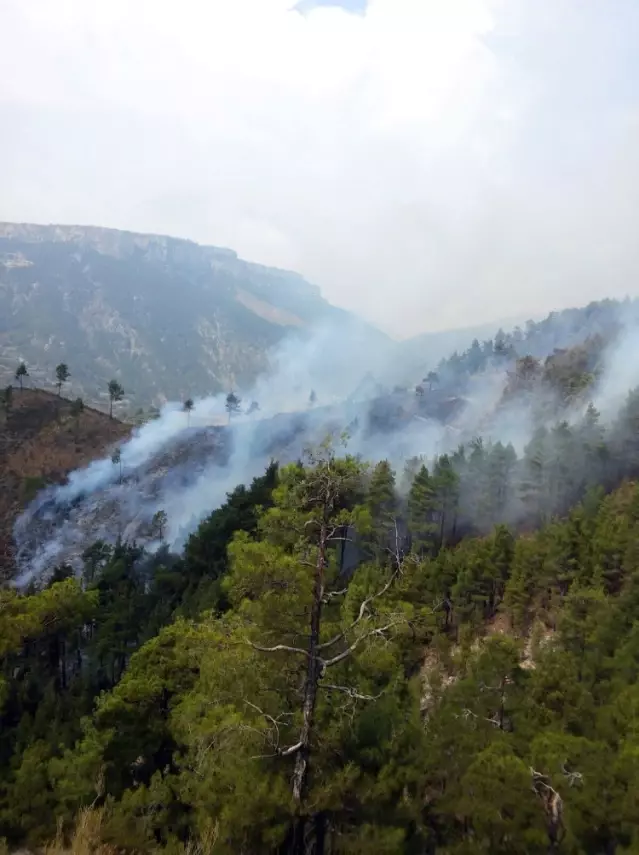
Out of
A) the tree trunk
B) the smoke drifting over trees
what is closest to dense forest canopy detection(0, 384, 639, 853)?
the tree trunk

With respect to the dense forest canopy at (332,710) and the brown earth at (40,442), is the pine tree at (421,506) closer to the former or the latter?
the dense forest canopy at (332,710)

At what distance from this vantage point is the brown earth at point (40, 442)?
104 metres

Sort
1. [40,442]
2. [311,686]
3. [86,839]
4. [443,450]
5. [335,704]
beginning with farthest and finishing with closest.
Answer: [40,442], [443,450], [335,704], [311,686], [86,839]

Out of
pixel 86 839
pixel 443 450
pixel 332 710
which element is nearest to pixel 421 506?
pixel 332 710

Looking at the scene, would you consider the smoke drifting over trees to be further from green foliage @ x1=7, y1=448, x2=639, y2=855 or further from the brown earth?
green foliage @ x1=7, y1=448, x2=639, y2=855

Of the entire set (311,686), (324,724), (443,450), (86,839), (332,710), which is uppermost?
(311,686)

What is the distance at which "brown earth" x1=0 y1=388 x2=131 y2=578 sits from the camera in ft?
341

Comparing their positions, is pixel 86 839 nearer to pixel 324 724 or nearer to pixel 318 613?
pixel 318 613

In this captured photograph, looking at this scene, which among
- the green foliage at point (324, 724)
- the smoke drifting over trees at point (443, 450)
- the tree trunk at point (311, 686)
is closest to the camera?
the tree trunk at point (311, 686)

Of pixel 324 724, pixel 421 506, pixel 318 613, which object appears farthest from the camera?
pixel 421 506

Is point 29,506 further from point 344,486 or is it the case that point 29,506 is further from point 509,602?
point 344,486

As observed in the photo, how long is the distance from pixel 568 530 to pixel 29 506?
86.4 m

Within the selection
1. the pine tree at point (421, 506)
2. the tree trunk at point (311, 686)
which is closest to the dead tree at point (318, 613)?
the tree trunk at point (311, 686)

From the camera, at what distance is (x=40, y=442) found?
11769 cm
